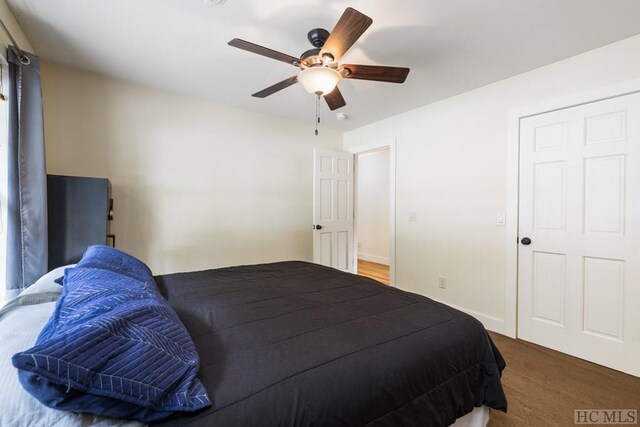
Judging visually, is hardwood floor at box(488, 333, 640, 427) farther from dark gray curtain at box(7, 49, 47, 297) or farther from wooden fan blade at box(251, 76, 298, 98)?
dark gray curtain at box(7, 49, 47, 297)

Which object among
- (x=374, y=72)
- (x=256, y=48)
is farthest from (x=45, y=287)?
(x=374, y=72)

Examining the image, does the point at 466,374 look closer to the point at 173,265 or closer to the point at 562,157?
the point at 562,157

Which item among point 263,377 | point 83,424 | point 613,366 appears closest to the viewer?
point 83,424

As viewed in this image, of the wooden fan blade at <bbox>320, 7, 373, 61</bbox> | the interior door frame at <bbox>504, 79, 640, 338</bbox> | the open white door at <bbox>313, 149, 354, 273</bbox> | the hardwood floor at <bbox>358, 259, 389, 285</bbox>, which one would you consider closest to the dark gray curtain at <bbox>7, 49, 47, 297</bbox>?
the wooden fan blade at <bbox>320, 7, 373, 61</bbox>

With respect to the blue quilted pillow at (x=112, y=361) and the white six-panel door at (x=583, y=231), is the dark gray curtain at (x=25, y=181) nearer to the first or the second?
the blue quilted pillow at (x=112, y=361)

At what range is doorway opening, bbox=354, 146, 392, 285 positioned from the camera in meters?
6.06

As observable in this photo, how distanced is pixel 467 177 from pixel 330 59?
2038 mm

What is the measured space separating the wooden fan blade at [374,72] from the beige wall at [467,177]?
4.78 feet

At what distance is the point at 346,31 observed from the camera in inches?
58.3

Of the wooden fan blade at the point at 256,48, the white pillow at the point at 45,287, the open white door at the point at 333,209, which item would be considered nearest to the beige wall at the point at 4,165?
the white pillow at the point at 45,287

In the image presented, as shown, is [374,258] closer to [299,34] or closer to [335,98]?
[335,98]

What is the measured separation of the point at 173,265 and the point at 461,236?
3.14 m

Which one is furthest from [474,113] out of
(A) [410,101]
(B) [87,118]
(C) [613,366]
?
(B) [87,118]

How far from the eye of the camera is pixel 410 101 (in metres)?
3.22
